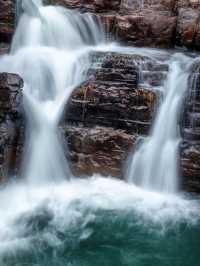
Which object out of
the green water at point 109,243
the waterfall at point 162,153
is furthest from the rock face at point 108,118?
the green water at point 109,243

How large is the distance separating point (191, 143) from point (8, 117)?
363cm

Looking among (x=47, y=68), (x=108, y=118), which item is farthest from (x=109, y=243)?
(x=47, y=68)

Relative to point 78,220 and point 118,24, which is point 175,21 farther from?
point 78,220

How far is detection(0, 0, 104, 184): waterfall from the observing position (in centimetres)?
854

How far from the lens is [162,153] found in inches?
326

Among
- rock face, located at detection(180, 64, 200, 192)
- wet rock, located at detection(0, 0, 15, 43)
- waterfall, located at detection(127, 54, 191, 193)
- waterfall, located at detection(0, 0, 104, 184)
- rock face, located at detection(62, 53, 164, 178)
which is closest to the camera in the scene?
rock face, located at detection(180, 64, 200, 192)

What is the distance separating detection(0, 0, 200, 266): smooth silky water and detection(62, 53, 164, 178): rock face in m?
0.23

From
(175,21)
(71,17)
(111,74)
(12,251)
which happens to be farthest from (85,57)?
(12,251)

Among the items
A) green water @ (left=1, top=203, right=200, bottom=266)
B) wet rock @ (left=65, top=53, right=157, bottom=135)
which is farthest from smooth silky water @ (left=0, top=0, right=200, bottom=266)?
wet rock @ (left=65, top=53, right=157, bottom=135)

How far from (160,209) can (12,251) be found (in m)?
2.79

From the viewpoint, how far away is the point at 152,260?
6.21m

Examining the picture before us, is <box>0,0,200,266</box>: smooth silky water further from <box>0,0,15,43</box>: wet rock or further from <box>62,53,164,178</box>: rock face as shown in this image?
<box>0,0,15,43</box>: wet rock

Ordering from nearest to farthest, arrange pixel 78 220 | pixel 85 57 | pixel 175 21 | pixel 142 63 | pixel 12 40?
pixel 78 220 < pixel 142 63 < pixel 85 57 < pixel 12 40 < pixel 175 21

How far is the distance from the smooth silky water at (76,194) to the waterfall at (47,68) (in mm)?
21
